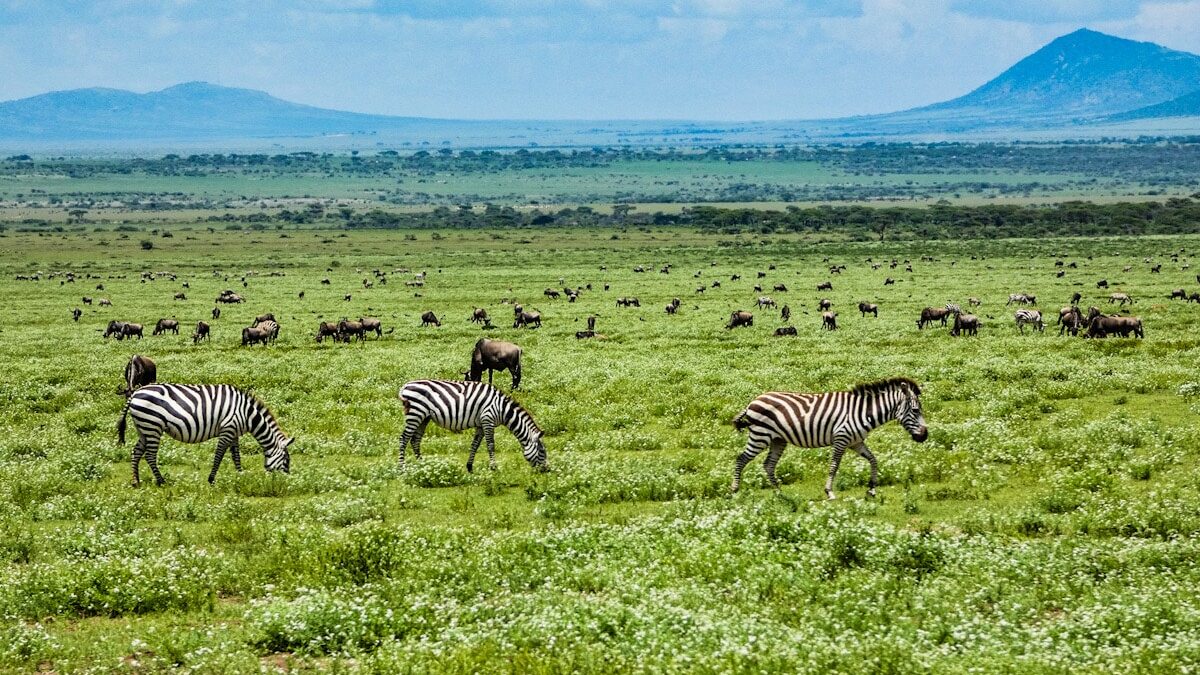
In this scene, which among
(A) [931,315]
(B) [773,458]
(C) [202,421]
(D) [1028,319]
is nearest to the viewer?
(B) [773,458]

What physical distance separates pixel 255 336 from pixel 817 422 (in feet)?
109

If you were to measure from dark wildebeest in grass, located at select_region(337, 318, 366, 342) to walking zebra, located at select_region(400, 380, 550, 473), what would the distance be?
26743mm

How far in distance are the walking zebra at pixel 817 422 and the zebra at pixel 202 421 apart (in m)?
8.74

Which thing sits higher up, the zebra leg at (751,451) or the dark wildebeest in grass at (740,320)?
the zebra leg at (751,451)

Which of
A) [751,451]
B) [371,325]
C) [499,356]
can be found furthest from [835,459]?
[371,325]

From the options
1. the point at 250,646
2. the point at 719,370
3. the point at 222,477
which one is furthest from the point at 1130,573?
the point at 719,370

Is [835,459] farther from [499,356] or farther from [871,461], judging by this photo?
[499,356]

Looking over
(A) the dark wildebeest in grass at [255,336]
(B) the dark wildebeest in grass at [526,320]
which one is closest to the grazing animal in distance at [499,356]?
(A) the dark wildebeest in grass at [255,336]

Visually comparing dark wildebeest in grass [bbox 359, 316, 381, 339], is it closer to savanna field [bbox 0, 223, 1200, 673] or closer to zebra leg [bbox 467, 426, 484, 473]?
savanna field [bbox 0, 223, 1200, 673]

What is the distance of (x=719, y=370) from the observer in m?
32.1

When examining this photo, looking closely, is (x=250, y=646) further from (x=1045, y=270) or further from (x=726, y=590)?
(x=1045, y=270)

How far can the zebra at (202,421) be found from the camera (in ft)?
62.4

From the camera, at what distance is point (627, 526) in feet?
50.9

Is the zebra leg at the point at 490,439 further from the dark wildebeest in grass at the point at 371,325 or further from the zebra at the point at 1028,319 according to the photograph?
the zebra at the point at 1028,319
